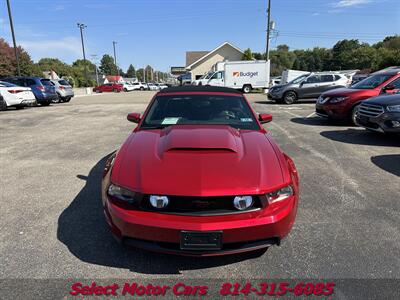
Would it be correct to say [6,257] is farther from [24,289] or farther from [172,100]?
[172,100]

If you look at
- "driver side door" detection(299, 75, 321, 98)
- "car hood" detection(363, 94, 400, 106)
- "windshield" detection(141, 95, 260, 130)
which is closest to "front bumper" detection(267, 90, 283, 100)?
"driver side door" detection(299, 75, 321, 98)

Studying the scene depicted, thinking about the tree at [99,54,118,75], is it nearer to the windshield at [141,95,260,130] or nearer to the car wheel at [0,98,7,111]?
the car wheel at [0,98,7,111]

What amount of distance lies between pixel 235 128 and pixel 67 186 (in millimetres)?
2681

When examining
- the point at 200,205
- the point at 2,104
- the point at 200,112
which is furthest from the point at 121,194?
the point at 2,104

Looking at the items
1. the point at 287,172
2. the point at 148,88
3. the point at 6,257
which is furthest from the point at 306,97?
the point at 148,88

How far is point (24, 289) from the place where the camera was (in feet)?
7.57

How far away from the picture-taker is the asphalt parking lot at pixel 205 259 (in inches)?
100

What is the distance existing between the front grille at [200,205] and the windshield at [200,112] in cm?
148

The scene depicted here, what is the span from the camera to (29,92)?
14.6 meters

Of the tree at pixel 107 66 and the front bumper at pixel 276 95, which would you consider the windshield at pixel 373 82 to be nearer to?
the front bumper at pixel 276 95

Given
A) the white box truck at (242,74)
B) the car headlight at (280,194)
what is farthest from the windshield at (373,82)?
the white box truck at (242,74)

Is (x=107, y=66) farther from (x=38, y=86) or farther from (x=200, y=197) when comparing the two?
(x=200, y=197)

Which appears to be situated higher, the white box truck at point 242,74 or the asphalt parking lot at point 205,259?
the white box truck at point 242,74

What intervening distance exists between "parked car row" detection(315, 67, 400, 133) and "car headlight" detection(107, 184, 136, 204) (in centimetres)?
654
